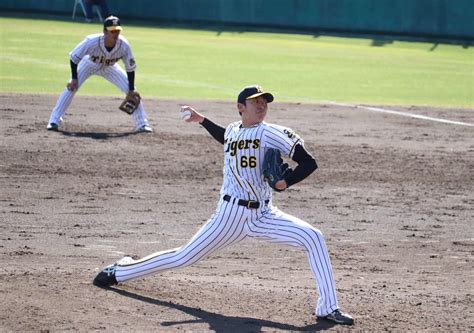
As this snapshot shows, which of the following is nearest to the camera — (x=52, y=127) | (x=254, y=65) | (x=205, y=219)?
(x=205, y=219)

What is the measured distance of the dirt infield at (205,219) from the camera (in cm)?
730

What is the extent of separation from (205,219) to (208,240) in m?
3.35

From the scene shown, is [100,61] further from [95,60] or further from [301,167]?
[301,167]

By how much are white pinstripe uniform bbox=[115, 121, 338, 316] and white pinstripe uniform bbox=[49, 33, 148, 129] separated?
784 centimetres

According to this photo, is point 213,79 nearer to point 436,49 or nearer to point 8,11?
point 436,49

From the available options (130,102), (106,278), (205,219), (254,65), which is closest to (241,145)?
(106,278)

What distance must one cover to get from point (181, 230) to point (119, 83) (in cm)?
612

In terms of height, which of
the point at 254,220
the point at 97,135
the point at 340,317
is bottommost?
→ the point at 97,135

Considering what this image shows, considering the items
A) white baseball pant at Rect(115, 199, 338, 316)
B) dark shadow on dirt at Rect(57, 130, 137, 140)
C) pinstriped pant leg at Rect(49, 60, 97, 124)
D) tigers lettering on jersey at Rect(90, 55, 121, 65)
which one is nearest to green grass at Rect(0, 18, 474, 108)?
pinstriped pant leg at Rect(49, 60, 97, 124)

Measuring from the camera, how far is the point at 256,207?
725cm

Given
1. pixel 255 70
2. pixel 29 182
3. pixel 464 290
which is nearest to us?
pixel 464 290

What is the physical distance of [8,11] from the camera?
35.5m

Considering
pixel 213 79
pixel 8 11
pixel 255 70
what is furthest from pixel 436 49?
pixel 8 11

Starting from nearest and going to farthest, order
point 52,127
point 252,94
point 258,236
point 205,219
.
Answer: point 252,94 → point 258,236 → point 205,219 → point 52,127
